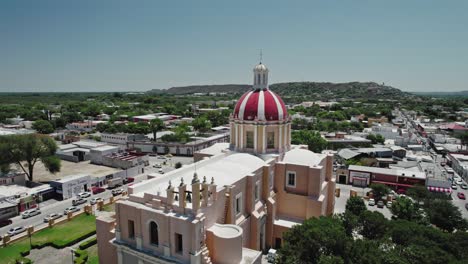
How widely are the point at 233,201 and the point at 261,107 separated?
39.4 feet

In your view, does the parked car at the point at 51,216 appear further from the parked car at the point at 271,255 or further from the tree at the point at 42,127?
the tree at the point at 42,127

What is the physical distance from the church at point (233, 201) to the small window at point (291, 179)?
11cm

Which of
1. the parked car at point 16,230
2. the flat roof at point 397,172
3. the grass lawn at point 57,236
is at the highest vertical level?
the flat roof at point 397,172

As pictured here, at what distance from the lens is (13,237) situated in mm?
31578

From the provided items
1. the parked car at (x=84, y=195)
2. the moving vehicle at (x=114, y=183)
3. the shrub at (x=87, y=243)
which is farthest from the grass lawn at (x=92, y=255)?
the moving vehicle at (x=114, y=183)

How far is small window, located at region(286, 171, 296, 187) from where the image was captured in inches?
1191

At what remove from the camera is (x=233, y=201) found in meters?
22.7

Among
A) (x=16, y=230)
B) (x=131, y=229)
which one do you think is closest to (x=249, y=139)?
(x=131, y=229)

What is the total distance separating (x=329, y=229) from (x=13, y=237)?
1317 inches

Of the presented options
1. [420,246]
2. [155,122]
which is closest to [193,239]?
[420,246]

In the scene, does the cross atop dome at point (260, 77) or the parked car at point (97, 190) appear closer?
the cross atop dome at point (260, 77)

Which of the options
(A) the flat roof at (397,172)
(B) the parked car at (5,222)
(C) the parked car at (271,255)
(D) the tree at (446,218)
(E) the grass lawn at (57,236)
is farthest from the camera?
(A) the flat roof at (397,172)

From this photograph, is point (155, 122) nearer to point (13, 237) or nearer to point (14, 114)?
point (13, 237)

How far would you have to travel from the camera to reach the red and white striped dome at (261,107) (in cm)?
3095
